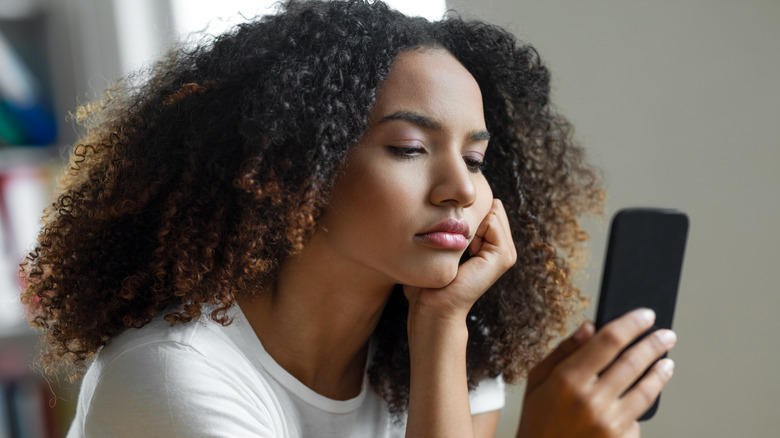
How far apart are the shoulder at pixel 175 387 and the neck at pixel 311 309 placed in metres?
0.07

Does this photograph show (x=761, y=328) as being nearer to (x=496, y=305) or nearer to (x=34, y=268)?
(x=496, y=305)

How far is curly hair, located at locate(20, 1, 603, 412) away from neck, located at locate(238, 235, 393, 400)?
0.03 metres

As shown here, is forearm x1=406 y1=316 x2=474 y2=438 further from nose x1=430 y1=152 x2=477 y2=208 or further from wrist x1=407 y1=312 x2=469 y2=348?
nose x1=430 y1=152 x2=477 y2=208

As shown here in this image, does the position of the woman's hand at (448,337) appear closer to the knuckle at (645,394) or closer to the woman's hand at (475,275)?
the woman's hand at (475,275)

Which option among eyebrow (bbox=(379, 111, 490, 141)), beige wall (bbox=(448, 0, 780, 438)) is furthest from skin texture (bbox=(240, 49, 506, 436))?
beige wall (bbox=(448, 0, 780, 438))

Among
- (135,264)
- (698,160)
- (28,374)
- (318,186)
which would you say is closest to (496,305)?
(318,186)

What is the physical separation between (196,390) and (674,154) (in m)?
1.22

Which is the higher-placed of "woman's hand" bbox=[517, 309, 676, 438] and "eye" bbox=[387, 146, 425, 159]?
"eye" bbox=[387, 146, 425, 159]

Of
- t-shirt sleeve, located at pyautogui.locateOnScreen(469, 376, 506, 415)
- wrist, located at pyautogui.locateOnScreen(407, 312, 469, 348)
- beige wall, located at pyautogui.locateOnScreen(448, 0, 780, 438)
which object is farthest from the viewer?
beige wall, located at pyautogui.locateOnScreen(448, 0, 780, 438)

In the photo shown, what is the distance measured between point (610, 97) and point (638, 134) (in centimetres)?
11

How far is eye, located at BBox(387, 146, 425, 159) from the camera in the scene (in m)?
0.99

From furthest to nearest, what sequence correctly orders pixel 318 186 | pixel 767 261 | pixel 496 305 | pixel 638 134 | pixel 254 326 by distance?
pixel 638 134, pixel 767 261, pixel 496 305, pixel 254 326, pixel 318 186

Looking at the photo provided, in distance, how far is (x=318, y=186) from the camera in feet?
3.21

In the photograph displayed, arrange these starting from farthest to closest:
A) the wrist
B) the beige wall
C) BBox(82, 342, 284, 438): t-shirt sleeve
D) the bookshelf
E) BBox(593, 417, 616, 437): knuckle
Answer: the bookshelf < the beige wall < the wrist < BBox(82, 342, 284, 438): t-shirt sleeve < BBox(593, 417, 616, 437): knuckle
